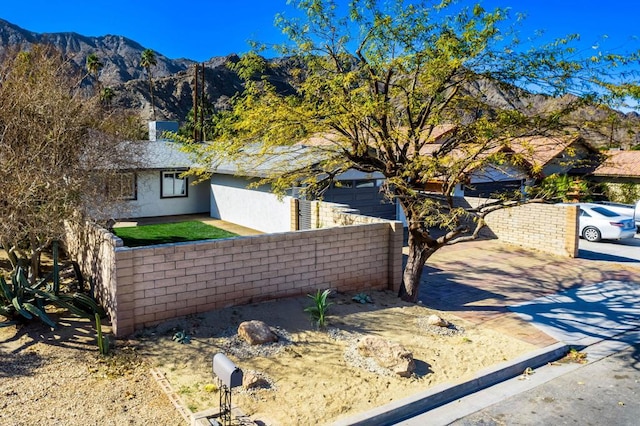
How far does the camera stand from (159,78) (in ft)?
308

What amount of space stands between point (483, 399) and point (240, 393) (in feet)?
10.2

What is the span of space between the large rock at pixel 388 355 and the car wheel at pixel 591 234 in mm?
13995

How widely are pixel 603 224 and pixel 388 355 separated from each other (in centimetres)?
1425

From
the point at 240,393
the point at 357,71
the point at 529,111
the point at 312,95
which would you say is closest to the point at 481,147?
the point at 529,111

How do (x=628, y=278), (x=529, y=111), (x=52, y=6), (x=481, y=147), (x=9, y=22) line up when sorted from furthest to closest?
(x=9, y=22)
(x=52, y=6)
(x=628, y=278)
(x=529, y=111)
(x=481, y=147)

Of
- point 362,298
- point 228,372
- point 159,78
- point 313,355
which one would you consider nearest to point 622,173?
point 362,298

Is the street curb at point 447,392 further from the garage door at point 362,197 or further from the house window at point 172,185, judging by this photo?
the house window at point 172,185

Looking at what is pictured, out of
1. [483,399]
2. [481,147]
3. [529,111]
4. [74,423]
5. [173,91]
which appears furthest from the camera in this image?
[173,91]

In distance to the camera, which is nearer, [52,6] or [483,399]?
[483,399]

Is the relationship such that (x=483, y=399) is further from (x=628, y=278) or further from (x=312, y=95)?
(x=628, y=278)

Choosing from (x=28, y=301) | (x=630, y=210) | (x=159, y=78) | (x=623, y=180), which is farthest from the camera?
(x=159, y=78)

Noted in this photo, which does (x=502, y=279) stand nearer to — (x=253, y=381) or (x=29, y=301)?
(x=253, y=381)

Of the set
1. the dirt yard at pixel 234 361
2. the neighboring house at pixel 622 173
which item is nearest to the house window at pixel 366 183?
the dirt yard at pixel 234 361

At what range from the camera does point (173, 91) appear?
3602 inches
